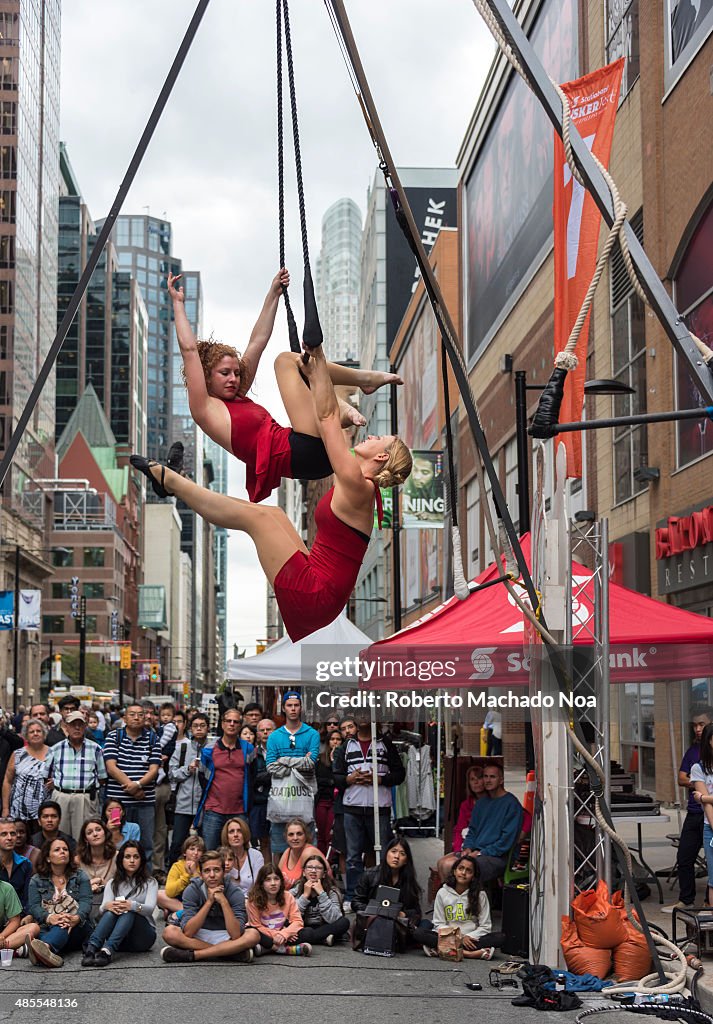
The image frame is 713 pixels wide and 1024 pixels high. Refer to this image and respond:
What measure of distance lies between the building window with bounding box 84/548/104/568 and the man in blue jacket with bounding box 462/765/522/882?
3113 inches

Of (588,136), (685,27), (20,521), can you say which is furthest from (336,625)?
(20,521)

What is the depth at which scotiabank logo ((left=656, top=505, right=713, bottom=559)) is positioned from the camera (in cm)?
1642

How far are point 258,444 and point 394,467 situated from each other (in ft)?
1.74

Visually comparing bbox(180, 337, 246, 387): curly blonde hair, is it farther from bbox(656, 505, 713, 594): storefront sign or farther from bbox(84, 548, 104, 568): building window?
bbox(84, 548, 104, 568): building window

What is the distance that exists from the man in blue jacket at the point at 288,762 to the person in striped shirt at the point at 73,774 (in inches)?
67.4

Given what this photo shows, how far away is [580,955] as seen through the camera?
8.81 m

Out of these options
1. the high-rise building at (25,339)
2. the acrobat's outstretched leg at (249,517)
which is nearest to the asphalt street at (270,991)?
the acrobat's outstretched leg at (249,517)

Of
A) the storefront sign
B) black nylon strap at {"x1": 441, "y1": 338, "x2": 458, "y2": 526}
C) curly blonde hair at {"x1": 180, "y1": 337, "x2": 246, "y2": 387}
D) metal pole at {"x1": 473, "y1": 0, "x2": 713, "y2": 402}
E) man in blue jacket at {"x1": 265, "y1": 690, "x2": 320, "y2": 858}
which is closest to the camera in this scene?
curly blonde hair at {"x1": 180, "y1": 337, "x2": 246, "y2": 387}

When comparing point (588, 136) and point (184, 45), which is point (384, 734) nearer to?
point (588, 136)

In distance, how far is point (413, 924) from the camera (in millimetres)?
10211

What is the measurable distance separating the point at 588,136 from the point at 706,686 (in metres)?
7.89

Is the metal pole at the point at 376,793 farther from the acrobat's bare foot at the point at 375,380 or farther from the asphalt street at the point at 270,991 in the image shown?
the acrobat's bare foot at the point at 375,380

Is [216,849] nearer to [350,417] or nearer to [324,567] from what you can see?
[324,567]

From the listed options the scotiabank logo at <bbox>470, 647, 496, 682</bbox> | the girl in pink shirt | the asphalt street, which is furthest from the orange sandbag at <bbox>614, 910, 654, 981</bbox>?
the girl in pink shirt
